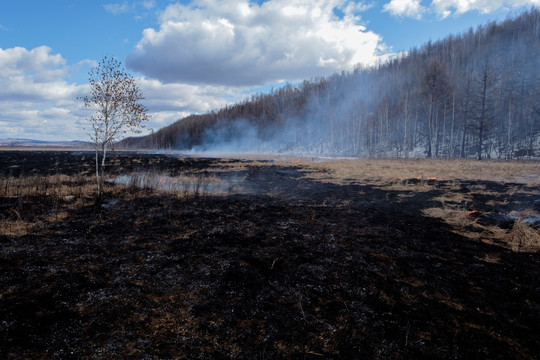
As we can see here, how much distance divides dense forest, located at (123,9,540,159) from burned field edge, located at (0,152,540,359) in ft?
138

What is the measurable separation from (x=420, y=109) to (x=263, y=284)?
76.1m

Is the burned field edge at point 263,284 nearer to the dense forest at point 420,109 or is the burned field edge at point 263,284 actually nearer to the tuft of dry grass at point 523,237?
the tuft of dry grass at point 523,237

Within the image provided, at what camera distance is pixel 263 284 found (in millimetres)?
5867

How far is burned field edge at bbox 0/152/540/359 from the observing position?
13.2 ft

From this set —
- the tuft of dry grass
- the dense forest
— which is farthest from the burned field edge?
the dense forest

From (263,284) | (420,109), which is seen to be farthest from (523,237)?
(420,109)

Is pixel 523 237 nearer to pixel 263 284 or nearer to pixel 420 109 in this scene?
pixel 263 284

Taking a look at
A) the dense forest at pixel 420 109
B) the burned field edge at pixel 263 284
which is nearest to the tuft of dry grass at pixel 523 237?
the burned field edge at pixel 263 284

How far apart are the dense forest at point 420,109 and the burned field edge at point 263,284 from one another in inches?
1650

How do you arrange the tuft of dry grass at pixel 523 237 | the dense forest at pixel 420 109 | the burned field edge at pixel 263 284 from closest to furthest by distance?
1. the burned field edge at pixel 263 284
2. the tuft of dry grass at pixel 523 237
3. the dense forest at pixel 420 109

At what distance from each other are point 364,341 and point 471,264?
4874 millimetres

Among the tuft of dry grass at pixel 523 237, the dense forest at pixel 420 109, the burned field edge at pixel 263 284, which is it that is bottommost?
the burned field edge at pixel 263 284

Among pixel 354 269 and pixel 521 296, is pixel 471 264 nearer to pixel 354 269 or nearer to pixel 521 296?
pixel 521 296

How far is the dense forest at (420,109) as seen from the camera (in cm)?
5044
